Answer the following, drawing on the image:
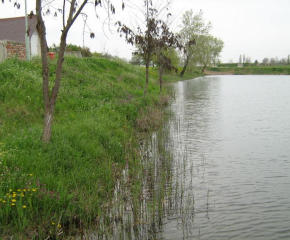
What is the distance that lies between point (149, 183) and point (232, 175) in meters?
2.35

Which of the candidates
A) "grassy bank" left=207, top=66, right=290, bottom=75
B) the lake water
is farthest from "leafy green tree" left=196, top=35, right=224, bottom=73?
the lake water

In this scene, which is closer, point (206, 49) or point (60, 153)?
point (60, 153)

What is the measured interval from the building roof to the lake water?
21.2 metres

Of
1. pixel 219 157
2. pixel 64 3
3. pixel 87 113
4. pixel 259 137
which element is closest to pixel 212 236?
pixel 219 157

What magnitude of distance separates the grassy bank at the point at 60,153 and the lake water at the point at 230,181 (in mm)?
1344

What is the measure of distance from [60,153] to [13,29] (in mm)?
28263

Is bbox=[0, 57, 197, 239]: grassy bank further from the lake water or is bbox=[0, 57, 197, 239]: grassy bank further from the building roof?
the building roof

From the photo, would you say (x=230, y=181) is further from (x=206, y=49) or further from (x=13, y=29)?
(x=206, y=49)

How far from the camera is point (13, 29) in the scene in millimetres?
31703

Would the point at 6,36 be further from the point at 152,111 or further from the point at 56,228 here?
the point at 56,228

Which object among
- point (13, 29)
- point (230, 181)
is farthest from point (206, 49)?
point (230, 181)

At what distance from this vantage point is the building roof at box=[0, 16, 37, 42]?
3044 cm

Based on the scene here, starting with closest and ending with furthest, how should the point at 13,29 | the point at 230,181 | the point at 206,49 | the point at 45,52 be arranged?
the point at 45,52 → the point at 230,181 → the point at 13,29 → the point at 206,49

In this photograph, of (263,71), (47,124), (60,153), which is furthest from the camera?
(263,71)
